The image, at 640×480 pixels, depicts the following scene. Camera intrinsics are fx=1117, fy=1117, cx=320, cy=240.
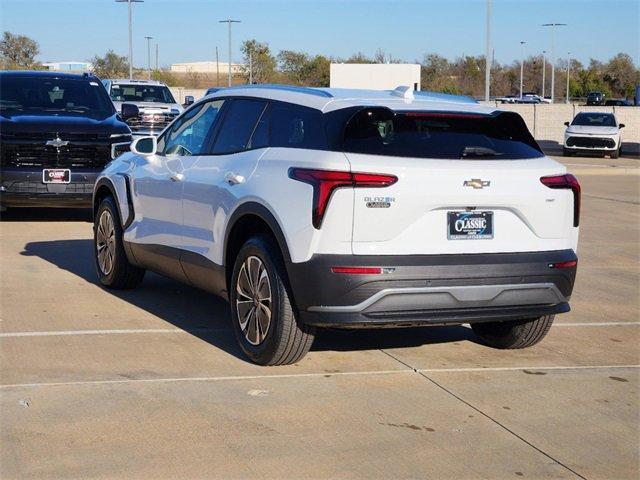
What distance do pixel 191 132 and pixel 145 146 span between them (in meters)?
0.52

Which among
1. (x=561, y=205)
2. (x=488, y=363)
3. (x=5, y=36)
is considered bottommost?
(x=488, y=363)

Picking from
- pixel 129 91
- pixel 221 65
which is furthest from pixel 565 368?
pixel 221 65

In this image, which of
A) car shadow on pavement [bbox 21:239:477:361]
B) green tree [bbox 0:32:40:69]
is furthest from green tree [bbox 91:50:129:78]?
car shadow on pavement [bbox 21:239:477:361]

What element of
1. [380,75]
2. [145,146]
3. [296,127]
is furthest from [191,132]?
[380,75]

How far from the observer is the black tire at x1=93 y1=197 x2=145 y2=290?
9375mm

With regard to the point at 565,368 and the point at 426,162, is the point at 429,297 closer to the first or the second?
the point at 426,162

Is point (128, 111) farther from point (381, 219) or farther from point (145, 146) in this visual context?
point (381, 219)

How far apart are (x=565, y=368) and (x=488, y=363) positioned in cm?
49

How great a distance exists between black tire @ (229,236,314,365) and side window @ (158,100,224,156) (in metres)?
1.26

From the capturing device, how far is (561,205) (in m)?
6.91

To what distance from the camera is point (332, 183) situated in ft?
20.7

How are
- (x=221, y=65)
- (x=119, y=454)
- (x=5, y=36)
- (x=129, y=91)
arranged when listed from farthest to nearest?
(x=221, y=65), (x=5, y=36), (x=129, y=91), (x=119, y=454)

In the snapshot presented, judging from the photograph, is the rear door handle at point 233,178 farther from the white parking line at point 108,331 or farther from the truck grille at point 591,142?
the truck grille at point 591,142

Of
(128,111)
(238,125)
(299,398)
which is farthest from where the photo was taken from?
(128,111)
